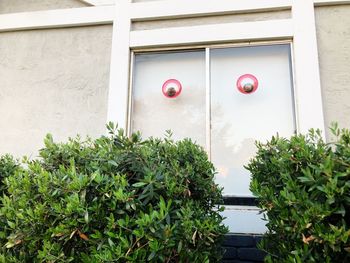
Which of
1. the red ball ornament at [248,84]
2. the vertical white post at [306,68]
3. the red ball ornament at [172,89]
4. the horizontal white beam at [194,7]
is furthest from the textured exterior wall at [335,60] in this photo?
the red ball ornament at [172,89]

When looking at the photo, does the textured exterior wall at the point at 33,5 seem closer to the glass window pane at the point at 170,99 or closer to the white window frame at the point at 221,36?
the white window frame at the point at 221,36

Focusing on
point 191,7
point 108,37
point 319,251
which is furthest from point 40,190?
point 191,7

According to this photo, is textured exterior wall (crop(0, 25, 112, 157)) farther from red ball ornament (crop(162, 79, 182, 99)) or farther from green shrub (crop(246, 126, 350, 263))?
green shrub (crop(246, 126, 350, 263))

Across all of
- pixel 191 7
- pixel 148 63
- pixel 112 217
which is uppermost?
pixel 191 7

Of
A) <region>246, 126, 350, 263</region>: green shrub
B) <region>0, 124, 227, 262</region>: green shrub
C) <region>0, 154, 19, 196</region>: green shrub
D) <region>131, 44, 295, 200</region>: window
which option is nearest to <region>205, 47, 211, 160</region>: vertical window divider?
<region>131, 44, 295, 200</region>: window

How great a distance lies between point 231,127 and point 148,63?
1.57m

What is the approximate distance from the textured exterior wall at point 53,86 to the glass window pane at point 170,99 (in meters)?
0.50

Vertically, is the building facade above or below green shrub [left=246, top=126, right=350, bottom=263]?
above

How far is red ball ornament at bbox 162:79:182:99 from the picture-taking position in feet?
13.7

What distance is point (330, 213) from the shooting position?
1949mm

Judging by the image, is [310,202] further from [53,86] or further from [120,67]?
[53,86]

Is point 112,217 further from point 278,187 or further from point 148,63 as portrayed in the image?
point 148,63

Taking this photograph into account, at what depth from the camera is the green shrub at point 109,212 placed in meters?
2.06

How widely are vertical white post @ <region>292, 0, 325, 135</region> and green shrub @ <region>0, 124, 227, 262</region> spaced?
6.50 ft
